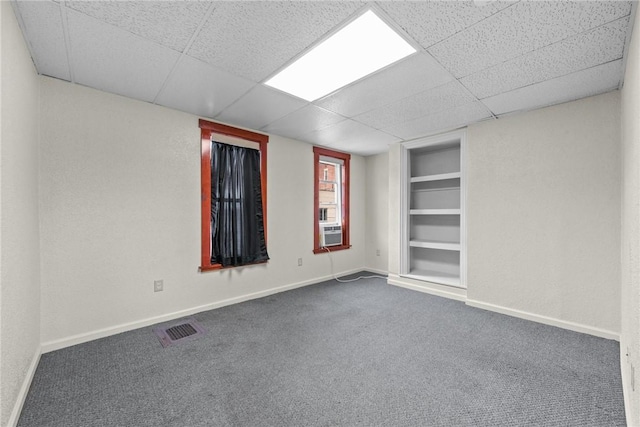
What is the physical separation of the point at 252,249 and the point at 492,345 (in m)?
2.70

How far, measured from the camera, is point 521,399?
1.61 m

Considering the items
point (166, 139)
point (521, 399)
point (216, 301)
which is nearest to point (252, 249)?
point (216, 301)

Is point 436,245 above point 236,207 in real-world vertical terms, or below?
below

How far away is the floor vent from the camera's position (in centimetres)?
234

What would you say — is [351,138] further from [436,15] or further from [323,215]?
[436,15]

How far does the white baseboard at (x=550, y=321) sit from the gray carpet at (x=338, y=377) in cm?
9

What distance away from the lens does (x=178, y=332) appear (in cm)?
250

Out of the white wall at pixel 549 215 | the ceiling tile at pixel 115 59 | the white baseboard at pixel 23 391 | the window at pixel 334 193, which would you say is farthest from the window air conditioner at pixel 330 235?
the white baseboard at pixel 23 391

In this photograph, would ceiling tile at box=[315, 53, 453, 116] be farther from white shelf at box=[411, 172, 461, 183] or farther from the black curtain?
white shelf at box=[411, 172, 461, 183]

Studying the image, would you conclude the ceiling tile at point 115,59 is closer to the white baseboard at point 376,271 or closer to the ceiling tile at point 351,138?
the ceiling tile at point 351,138

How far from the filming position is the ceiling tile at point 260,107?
8.27 ft

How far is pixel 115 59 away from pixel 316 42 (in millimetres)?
1469

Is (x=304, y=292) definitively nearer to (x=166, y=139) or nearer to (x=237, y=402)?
(x=237, y=402)

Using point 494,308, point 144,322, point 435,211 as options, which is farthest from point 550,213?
point 144,322
